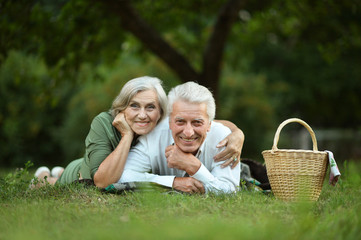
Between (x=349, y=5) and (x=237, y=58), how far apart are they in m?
4.57

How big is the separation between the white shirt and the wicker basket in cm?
53

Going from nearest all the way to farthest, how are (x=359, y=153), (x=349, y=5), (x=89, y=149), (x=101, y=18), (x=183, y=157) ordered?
(x=183, y=157) → (x=89, y=149) → (x=349, y=5) → (x=101, y=18) → (x=359, y=153)

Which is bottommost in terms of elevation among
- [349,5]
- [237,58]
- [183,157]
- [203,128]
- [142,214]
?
[142,214]

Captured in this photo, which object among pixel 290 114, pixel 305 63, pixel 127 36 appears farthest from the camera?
pixel 290 114

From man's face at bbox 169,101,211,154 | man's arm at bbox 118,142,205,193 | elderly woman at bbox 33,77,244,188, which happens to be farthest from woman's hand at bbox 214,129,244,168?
man's arm at bbox 118,142,205,193

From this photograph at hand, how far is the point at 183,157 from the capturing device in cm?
410

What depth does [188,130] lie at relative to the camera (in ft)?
Answer: 13.3

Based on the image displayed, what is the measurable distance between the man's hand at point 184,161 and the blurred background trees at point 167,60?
14.1ft

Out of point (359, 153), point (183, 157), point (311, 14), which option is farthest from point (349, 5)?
point (359, 153)

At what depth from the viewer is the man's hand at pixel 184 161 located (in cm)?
406

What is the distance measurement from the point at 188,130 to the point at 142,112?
0.68m

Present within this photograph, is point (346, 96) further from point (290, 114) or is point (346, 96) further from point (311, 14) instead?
point (311, 14)

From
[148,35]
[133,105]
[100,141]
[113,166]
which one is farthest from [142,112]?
[148,35]

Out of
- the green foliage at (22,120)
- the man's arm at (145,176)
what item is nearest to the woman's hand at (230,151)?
the man's arm at (145,176)
